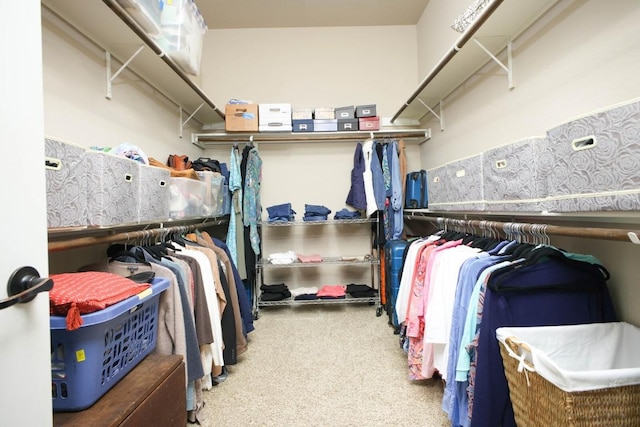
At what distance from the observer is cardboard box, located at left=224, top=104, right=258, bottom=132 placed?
3053 millimetres

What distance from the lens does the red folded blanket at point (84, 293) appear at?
0.93m

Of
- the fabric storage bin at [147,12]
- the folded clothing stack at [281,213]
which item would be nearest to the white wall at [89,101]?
the fabric storage bin at [147,12]

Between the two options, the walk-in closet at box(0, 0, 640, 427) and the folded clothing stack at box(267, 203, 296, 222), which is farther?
the folded clothing stack at box(267, 203, 296, 222)

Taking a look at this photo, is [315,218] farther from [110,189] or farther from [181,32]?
[110,189]

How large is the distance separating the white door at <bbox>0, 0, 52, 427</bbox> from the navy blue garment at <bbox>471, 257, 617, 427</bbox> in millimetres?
1319

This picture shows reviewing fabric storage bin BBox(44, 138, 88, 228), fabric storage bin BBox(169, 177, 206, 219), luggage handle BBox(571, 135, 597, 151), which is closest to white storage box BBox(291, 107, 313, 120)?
fabric storage bin BBox(169, 177, 206, 219)

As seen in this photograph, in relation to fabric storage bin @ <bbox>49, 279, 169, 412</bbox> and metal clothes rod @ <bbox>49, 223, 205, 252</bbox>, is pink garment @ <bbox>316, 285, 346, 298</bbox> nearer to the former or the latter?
metal clothes rod @ <bbox>49, 223, 205, 252</bbox>

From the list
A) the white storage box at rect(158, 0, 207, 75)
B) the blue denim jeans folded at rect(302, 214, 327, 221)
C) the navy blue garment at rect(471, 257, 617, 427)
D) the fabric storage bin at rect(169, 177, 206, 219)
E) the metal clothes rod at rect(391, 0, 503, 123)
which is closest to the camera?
the navy blue garment at rect(471, 257, 617, 427)

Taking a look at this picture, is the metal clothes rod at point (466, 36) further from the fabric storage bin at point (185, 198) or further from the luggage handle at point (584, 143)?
the fabric storage bin at point (185, 198)

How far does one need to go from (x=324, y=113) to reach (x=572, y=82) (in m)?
2.19

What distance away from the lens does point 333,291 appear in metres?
3.18

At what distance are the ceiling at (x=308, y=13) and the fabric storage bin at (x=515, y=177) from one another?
2.46 metres

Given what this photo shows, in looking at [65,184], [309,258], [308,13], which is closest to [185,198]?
[65,184]

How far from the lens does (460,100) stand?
2479 mm
